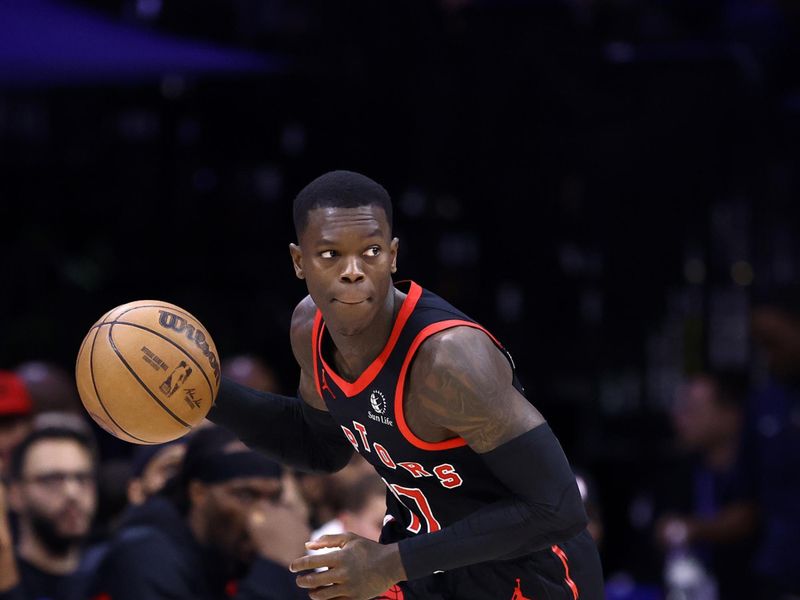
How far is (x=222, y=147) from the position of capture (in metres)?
8.03

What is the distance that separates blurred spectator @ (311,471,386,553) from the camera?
4535 mm

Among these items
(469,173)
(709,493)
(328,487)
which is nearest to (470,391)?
(328,487)

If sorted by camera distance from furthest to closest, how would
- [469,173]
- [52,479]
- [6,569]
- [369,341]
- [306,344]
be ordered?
[469,173] < [52,479] < [6,569] < [306,344] < [369,341]

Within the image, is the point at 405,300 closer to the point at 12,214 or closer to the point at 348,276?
the point at 348,276

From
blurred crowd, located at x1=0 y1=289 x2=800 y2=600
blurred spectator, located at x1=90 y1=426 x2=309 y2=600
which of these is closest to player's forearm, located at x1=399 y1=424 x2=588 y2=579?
blurred crowd, located at x1=0 y1=289 x2=800 y2=600

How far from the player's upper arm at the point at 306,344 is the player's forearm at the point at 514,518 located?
0.68 m

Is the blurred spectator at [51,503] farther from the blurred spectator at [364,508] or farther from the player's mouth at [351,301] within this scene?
the player's mouth at [351,301]

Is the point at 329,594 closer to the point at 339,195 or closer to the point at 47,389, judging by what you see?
the point at 339,195

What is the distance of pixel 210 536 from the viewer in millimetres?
4484

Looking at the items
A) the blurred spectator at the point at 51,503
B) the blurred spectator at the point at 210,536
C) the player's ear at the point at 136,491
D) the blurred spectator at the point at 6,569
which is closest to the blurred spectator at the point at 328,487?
the blurred spectator at the point at 210,536

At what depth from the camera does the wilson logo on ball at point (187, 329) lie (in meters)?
3.35

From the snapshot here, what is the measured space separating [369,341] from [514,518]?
54 centimetres

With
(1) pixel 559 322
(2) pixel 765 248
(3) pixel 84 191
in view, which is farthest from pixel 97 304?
(2) pixel 765 248

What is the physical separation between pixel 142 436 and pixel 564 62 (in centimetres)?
523
